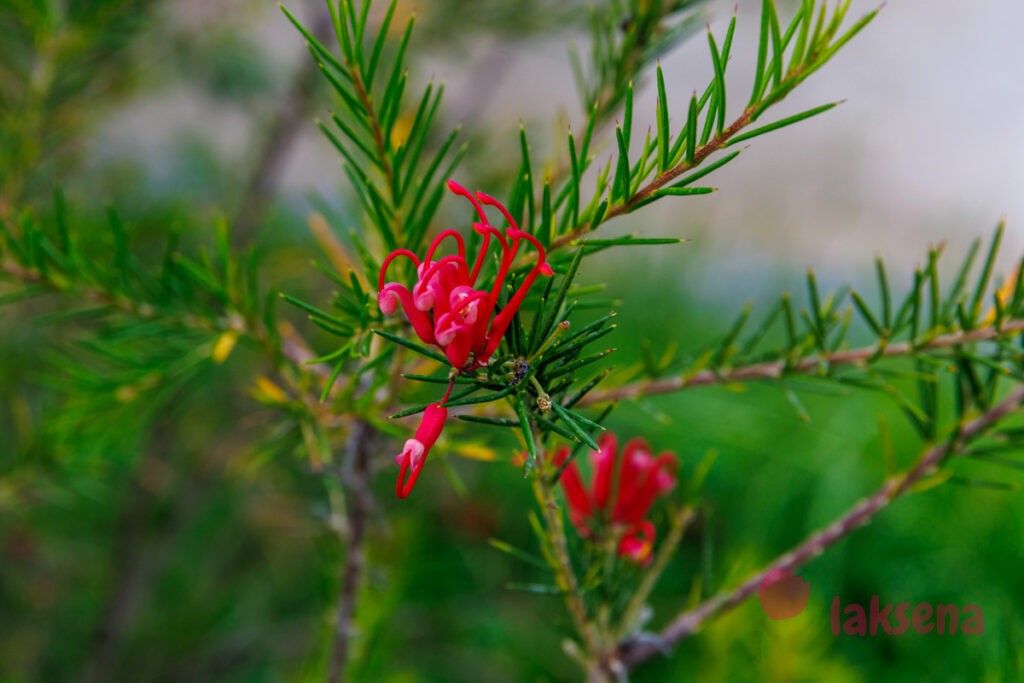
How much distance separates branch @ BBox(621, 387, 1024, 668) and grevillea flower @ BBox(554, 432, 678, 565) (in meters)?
0.02

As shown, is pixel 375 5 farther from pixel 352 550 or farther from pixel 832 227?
pixel 832 227

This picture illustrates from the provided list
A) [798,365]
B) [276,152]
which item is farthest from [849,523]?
[276,152]

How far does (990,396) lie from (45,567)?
2.01ft

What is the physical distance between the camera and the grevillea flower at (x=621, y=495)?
0.19 metres

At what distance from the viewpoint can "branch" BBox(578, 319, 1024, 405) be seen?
176mm

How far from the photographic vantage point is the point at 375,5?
476mm

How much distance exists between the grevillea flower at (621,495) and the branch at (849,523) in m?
0.02

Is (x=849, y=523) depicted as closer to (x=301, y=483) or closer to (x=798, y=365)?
(x=798, y=365)

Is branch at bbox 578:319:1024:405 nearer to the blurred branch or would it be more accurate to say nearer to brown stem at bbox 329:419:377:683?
brown stem at bbox 329:419:377:683

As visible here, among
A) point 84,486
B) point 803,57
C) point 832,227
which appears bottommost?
point 832,227

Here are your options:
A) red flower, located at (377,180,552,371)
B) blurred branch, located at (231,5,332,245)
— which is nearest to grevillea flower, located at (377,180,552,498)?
red flower, located at (377,180,552,371)

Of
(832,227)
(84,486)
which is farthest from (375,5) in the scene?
(832,227)

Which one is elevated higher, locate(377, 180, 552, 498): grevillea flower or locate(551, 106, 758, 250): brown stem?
locate(551, 106, 758, 250): brown stem

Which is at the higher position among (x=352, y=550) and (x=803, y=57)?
(x=803, y=57)
